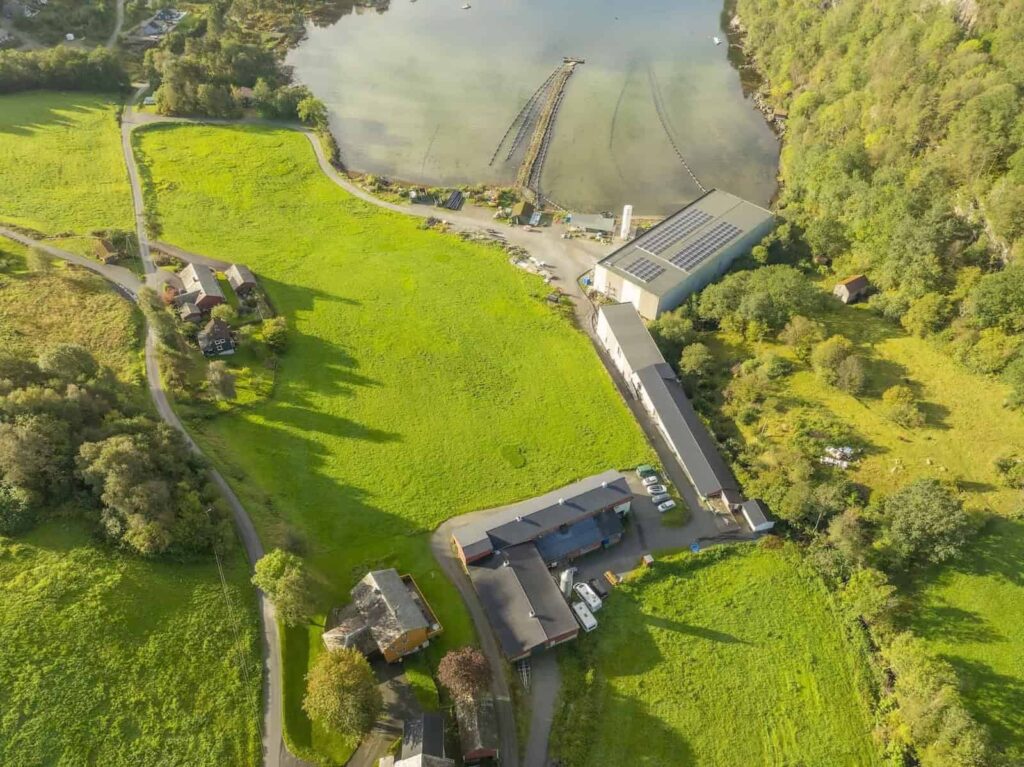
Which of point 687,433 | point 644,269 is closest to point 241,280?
point 644,269

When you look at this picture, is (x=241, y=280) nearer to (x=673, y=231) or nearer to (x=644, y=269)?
(x=644, y=269)

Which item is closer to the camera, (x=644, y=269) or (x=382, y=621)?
(x=382, y=621)

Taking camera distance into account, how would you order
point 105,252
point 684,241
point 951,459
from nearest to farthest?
point 951,459 → point 105,252 → point 684,241

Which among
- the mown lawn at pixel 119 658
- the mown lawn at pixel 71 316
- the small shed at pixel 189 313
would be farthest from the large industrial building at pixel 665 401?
the mown lawn at pixel 71 316

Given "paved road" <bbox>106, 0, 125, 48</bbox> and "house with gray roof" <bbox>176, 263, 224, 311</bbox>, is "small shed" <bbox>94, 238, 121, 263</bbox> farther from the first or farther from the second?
"paved road" <bbox>106, 0, 125, 48</bbox>

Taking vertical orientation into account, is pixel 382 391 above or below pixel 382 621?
above

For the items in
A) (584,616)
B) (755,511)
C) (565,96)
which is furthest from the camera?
(565,96)

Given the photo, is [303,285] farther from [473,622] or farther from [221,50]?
[221,50]

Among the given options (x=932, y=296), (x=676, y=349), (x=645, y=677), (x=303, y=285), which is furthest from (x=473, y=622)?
(x=932, y=296)
